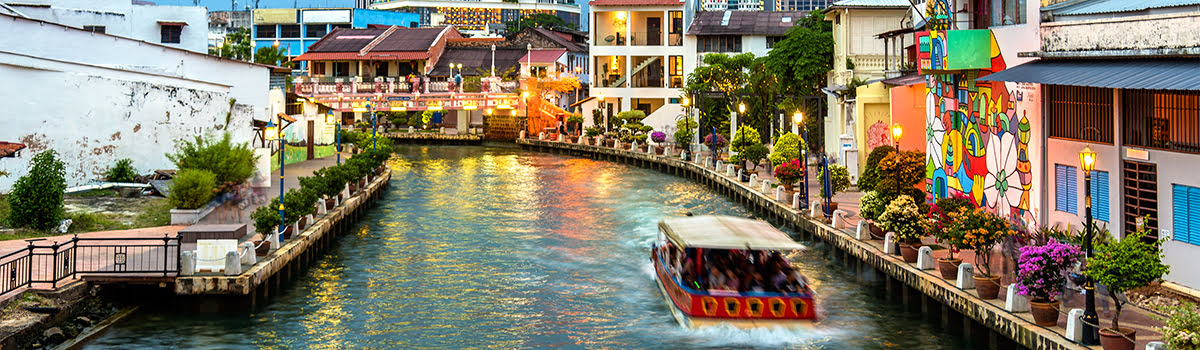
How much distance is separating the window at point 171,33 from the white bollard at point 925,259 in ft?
130

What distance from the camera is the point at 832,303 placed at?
26.9m

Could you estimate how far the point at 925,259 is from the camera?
25.8 meters

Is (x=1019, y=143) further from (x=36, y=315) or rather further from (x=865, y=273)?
(x=36, y=315)

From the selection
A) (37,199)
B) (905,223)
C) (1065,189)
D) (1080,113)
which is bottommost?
(905,223)

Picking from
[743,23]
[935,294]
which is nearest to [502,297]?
[935,294]

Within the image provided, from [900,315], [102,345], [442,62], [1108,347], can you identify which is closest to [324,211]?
[102,345]

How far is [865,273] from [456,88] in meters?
51.4

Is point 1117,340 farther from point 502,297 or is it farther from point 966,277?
point 502,297

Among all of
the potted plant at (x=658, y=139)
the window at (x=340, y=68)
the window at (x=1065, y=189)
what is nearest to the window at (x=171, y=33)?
the potted plant at (x=658, y=139)

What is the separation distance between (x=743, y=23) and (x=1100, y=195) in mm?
56993

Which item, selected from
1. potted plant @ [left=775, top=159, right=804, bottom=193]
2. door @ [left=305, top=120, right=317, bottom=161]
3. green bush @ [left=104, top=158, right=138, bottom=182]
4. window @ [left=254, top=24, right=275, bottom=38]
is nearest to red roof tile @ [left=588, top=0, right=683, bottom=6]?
door @ [left=305, top=120, right=317, bottom=161]

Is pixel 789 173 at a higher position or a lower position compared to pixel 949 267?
higher

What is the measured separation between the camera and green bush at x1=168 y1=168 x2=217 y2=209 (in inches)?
1304

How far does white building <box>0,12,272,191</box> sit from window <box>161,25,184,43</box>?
36.8 feet
